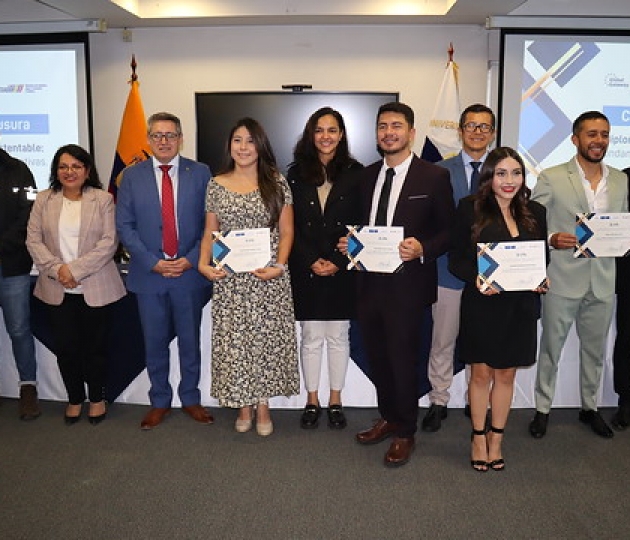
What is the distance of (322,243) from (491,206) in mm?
893

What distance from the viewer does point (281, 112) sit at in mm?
6090

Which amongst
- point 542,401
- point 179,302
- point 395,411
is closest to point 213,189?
point 179,302

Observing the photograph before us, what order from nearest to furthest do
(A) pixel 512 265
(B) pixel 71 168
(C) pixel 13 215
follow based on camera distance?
1. (A) pixel 512 265
2. (B) pixel 71 168
3. (C) pixel 13 215

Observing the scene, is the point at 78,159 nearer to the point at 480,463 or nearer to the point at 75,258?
the point at 75,258

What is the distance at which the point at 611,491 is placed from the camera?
2.63m

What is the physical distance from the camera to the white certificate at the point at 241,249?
9.66ft

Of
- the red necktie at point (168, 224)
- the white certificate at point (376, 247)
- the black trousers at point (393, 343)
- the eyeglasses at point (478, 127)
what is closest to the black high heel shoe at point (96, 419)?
the red necktie at point (168, 224)

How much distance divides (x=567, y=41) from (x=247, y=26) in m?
3.32

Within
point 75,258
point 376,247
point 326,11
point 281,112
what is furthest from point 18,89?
point 376,247

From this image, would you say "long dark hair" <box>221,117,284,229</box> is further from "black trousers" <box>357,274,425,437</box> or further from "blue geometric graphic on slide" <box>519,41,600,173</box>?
"blue geometric graphic on slide" <box>519,41,600,173</box>

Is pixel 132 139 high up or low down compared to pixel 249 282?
up

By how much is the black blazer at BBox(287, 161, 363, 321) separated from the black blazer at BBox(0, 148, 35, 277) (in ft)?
5.35

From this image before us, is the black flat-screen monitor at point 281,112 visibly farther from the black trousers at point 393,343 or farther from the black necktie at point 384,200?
the black trousers at point 393,343

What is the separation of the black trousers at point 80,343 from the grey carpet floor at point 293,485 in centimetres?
24
